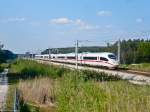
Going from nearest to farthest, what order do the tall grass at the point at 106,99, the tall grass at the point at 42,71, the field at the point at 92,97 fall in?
the tall grass at the point at 106,99 < the field at the point at 92,97 < the tall grass at the point at 42,71

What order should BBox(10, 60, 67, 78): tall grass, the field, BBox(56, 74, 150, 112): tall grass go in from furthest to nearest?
BBox(10, 60, 67, 78): tall grass, the field, BBox(56, 74, 150, 112): tall grass

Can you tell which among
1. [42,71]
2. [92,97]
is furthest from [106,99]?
[42,71]

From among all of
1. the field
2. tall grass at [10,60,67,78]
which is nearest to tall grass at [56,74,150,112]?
the field

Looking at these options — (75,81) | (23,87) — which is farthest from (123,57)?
(75,81)

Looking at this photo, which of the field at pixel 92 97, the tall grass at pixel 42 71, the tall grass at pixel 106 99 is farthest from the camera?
the tall grass at pixel 42 71

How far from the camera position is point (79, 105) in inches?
584

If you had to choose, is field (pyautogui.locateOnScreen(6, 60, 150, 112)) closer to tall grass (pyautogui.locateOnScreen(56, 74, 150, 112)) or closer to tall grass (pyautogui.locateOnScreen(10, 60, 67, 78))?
tall grass (pyautogui.locateOnScreen(56, 74, 150, 112))

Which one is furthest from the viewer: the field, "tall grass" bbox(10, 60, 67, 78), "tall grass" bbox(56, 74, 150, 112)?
"tall grass" bbox(10, 60, 67, 78)

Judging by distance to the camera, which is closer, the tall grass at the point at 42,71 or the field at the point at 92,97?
the field at the point at 92,97

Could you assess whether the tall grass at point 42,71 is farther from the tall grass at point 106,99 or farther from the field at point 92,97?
the tall grass at point 106,99

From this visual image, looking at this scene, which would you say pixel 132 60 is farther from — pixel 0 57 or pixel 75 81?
pixel 75 81

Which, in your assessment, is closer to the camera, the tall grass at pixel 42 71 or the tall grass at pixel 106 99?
the tall grass at pixel 106 99

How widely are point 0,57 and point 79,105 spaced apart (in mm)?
62580

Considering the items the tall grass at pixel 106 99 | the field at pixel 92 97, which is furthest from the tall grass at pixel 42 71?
the tall grass at pixel 106 99
